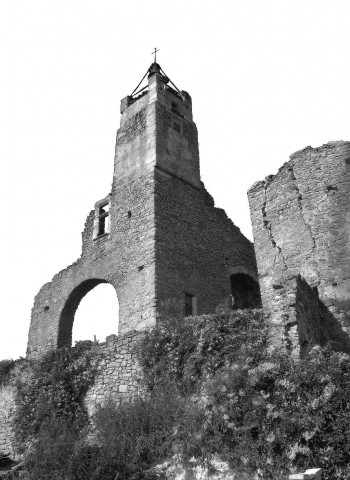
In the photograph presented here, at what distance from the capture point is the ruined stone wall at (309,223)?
10430 mm

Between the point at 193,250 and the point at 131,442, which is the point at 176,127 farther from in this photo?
the point at 131,442

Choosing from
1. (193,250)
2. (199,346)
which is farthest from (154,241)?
(199,346)

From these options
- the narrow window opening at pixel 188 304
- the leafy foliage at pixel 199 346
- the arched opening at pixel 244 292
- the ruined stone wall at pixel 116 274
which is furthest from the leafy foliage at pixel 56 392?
the arched opening at pixel 244 292

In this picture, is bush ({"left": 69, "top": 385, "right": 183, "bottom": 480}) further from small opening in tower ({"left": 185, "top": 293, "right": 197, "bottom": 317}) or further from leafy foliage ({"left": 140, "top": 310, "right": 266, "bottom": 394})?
small opening in tower ({"left": 185, "top": 293, "right": 197, "bottom": 317})

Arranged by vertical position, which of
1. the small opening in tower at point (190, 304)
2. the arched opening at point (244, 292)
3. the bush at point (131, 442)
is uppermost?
the arched opening at point (244, 292)

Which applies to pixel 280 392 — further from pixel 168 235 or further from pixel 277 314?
pixel 168 235

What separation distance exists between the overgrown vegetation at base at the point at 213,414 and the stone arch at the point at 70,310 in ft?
16.9

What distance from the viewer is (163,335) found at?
9.87 metres

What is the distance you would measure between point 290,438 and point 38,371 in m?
7.08

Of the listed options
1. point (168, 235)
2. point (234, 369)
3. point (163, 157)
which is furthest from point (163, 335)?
point (163, 157)

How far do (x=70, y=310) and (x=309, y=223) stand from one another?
8.61m

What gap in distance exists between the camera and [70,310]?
16094mm

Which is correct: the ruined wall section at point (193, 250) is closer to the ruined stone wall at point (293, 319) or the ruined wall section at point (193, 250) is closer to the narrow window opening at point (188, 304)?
the narrow window opening at point (188, 304)

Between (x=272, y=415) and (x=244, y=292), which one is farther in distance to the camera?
(x=244, y=292)
